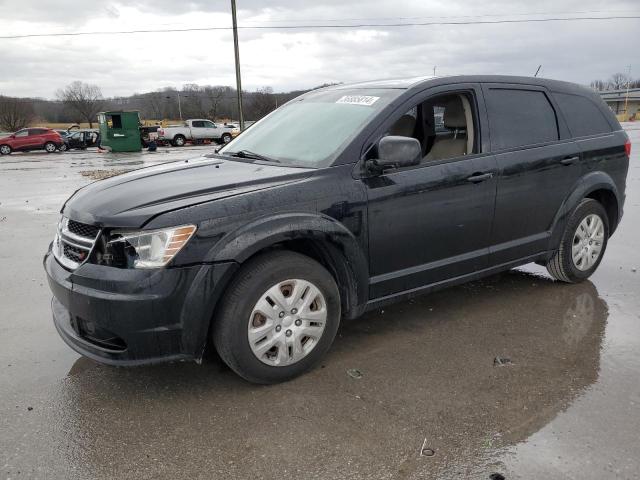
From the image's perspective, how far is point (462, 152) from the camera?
13.6 ft

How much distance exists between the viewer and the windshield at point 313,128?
3615mm

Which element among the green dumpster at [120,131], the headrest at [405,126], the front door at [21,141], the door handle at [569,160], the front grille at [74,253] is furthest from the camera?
the front door at [21,141]

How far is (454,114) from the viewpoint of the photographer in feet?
14.1

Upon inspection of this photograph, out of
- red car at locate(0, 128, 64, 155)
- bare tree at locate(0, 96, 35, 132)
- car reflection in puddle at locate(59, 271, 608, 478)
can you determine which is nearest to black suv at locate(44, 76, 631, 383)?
car reflection in puddle at locate(59, 271, 608, 478)

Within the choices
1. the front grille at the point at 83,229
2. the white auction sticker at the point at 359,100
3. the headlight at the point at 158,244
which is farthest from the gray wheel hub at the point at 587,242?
the front grille at the point at 83,229

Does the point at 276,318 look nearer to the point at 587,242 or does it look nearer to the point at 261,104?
the point at 587,242

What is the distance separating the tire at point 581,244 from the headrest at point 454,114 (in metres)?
1.34

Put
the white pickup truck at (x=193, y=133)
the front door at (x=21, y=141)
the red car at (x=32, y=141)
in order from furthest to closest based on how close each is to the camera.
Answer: the white pickup truck at (x=193, y=133) → the front door at (x=21, y=141) → the red car at (x=32, y=141)

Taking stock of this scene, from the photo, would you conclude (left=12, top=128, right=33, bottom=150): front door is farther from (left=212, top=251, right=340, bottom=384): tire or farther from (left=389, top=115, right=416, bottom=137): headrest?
(left=212, top=251, right=340, bottom=384): tire

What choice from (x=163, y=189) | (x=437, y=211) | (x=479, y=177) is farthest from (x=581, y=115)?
(x=163, y=189)

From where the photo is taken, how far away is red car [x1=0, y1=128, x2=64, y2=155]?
105ft

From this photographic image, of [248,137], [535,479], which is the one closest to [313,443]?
[535,479]

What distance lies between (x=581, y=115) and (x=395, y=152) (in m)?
2.41

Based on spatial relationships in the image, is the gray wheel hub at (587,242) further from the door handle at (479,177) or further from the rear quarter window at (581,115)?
the door handle at (479,177)
